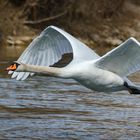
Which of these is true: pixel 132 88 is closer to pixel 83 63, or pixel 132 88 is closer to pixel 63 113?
pixel 83 63

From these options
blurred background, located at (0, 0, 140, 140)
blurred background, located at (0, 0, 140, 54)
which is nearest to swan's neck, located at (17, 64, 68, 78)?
blurred background, located at (0, 0, 140, 140)

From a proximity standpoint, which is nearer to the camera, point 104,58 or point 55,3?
point 104,58

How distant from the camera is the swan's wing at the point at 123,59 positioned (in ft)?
36.0

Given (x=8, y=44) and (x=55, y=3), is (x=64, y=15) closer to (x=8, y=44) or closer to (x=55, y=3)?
(x=55, y=3)

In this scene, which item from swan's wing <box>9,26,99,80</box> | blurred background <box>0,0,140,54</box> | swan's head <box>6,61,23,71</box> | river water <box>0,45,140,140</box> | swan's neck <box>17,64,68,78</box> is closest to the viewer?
swan's head <box>6,61,23,71</box>

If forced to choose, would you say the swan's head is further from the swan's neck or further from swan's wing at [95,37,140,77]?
swan's wing at [95,37,140,77]

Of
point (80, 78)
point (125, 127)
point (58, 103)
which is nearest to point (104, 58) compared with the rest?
point (80, 78)

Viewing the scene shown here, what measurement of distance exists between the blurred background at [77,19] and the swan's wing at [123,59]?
19.8 m

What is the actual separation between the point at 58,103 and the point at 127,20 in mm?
21977

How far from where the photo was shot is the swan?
1110 centimetres

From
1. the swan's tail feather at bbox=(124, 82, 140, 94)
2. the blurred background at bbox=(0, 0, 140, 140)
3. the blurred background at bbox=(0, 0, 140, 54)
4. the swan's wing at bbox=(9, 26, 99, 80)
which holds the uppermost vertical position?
the swan's wing at bbox=(9, 26, 99, 80)

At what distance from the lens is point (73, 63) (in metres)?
11.4

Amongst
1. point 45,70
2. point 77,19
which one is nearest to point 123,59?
point 45,70

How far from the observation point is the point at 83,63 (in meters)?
11.3
